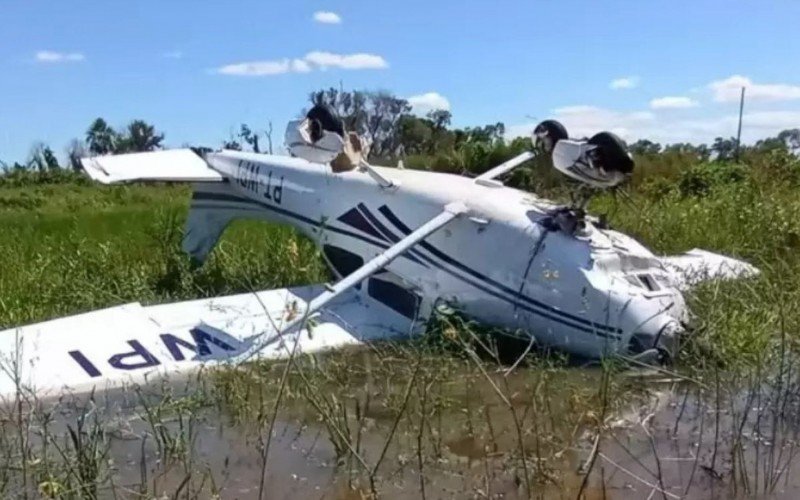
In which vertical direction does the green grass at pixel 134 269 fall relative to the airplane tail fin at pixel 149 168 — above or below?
below

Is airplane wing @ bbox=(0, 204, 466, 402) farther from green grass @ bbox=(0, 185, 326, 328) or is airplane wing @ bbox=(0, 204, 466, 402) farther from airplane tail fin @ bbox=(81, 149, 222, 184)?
airplane tail fin @ bbox=(81, 149, 222, 184)

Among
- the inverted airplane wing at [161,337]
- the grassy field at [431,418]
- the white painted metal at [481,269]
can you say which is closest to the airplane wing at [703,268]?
the white painted metal at [481,269]

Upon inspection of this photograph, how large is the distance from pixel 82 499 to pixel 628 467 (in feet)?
8.80

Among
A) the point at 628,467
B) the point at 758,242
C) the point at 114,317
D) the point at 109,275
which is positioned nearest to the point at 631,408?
the point at 628,467

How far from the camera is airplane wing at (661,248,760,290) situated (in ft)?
27.2

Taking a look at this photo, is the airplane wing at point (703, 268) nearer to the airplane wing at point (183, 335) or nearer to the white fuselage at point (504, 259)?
the white fuselage at point (504, 259)

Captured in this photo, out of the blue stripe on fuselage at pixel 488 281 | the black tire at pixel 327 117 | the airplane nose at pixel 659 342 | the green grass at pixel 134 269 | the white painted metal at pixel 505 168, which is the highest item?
the black tire at pixel 327 117

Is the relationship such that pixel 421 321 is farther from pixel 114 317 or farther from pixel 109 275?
pixel 109 275

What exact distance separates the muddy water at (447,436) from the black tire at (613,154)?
1.52 metres

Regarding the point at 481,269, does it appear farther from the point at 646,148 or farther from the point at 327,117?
the point at 646,148

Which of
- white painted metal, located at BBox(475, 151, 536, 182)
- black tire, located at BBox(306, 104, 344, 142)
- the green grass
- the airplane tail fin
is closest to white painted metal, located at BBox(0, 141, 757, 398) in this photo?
white painted metal, located at BBox(475, 151, 536, 182)

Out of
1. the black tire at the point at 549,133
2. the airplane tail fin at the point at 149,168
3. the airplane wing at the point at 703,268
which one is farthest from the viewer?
the airplane tail fin at the point at 149,168

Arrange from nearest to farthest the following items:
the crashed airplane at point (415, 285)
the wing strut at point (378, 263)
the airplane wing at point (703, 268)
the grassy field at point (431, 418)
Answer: the grassy field at point (431, 418), the crashed airplane at point (415, 285), the wing strut at point (378, 263), the airplane wing at point (703, 268)

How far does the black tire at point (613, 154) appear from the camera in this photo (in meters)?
7.32
